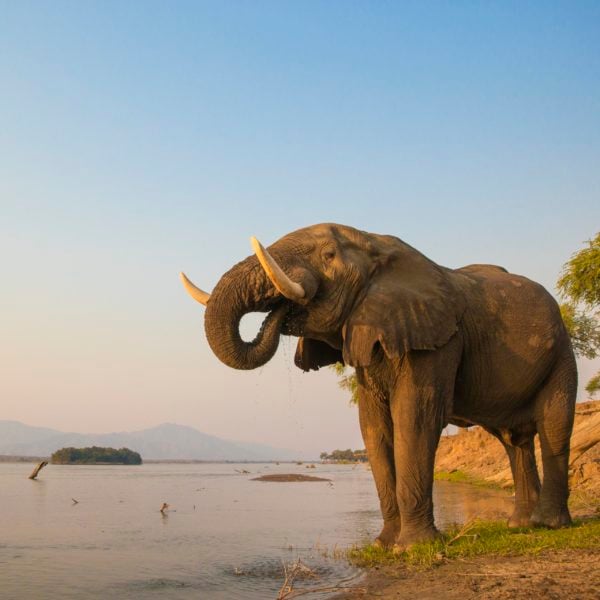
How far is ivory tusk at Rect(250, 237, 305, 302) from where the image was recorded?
27.6 feet

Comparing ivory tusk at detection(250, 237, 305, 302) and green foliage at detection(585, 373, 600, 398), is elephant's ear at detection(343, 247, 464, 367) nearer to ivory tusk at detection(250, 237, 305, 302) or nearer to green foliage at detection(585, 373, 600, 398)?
ivory tusk at detection(250, 237, 305, 302)

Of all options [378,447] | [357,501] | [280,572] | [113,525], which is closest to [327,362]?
[378,447]

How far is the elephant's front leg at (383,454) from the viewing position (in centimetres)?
996

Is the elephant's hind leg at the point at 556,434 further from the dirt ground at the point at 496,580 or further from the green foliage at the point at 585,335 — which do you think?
the green foliage at the point at 585,335

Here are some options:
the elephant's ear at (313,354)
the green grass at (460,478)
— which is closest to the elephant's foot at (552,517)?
the elephant's ear at (313,354)

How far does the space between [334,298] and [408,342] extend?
1.04m

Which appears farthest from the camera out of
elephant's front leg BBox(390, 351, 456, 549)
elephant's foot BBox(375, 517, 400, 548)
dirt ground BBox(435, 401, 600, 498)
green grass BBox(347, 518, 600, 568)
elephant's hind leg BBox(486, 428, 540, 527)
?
dirt ground BBox(435, 401, 600, 498)

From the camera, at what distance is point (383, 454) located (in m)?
10.1

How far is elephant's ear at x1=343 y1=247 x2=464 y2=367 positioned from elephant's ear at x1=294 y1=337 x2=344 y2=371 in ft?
4.30

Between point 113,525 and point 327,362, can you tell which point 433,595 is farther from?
point 113,525

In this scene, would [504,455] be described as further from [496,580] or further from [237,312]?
[496,580]

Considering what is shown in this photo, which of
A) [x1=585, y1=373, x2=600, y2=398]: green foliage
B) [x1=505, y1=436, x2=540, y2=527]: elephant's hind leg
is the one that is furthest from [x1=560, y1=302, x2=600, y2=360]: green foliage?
[x1=505, y1=436, x2=540, y2=527]: elephant's hind leg

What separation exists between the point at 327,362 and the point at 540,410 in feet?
10.1

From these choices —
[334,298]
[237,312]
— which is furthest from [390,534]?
[237,312]
